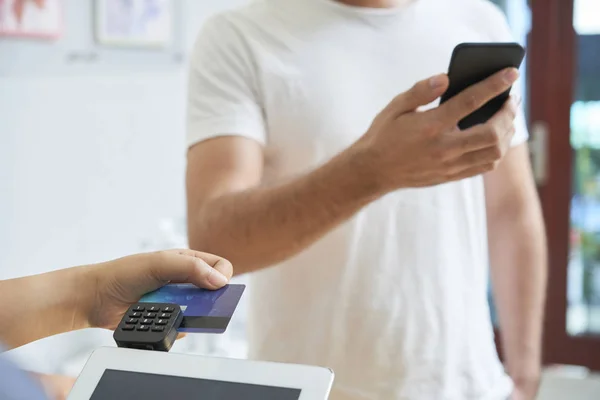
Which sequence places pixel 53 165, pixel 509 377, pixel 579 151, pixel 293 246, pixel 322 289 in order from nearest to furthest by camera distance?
pixel 293 246 → pixel 322 289 → pixel 509 377 → pixel 53 165 → pixel 579 151

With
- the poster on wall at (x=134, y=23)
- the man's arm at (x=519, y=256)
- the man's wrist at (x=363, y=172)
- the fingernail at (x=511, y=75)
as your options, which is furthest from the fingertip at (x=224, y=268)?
the poster on wall at (x=134, y=23)

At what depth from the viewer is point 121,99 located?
1.60 meters

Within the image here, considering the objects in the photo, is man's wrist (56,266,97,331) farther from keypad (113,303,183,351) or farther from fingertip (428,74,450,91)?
fingertip (428,74,450,91)

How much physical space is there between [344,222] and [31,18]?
913 millimetres

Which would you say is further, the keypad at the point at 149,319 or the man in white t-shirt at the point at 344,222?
the man in white t-shirt at the point at 344,222

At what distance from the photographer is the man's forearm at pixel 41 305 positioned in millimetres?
507

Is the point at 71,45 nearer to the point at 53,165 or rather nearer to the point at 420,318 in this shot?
the point at 53,165

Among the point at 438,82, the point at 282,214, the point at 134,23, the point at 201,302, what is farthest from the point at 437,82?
the point at 134,23

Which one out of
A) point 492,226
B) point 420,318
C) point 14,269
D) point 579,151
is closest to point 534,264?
point 492,226

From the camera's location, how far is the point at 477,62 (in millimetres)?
721

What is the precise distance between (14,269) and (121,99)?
0.53m

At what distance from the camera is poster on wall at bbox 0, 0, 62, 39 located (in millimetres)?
1352

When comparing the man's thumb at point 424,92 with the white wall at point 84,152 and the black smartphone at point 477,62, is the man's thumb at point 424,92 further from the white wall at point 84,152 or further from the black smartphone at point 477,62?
the white wall at point 84,152

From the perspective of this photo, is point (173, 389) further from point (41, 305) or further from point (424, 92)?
point (424, 92)
